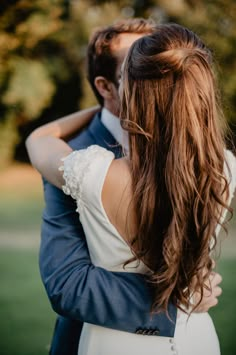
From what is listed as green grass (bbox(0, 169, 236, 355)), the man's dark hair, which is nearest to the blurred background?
green grass (bbox(0, 169, 236, 355))

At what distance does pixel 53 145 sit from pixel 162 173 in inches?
21.0

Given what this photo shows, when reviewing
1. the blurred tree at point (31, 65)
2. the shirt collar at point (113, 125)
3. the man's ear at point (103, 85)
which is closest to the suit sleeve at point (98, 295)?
the shirt collar at point (113, 125)

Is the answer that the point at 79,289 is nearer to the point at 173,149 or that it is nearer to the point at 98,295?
the point at 98,295

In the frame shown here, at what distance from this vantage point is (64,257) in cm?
166

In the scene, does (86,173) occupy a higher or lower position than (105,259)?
higher

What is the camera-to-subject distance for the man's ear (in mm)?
2377

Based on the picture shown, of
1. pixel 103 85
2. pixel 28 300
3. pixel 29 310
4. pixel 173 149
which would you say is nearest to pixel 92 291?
pixel 173 149

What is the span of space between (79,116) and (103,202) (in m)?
0.88

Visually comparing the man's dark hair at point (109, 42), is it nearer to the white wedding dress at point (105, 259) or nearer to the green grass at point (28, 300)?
the white wedding dress at point (105, 259)

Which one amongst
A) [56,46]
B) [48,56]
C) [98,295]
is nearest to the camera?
[98,295]

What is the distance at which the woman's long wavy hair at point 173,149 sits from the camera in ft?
4.76

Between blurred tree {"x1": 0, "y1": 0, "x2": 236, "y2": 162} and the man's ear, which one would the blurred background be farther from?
the man's ear

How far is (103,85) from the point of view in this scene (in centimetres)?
239

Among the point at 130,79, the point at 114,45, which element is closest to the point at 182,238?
the point at 130,79
